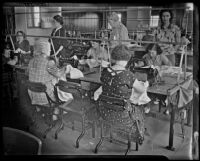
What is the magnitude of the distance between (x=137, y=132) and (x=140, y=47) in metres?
0.57

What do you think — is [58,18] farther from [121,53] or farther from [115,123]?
[115,123]

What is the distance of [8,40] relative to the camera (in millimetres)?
1845

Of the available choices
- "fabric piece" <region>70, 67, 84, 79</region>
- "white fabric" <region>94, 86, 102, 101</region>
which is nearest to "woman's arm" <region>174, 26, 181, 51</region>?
"white fabric" <region>94, 86, 102, 101</region>

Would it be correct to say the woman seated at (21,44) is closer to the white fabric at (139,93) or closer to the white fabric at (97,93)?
the white fabric at (97,93)

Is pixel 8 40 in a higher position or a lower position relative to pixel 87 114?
higher

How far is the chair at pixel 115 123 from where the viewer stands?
72.5 inches

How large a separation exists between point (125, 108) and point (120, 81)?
180 mm

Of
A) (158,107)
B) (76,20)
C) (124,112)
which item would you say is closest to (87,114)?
(124,112)

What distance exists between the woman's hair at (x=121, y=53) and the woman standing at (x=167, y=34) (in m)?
0.21

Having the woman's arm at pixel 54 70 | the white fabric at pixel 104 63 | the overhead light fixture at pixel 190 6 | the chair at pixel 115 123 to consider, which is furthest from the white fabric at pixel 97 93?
the overhead light fixture at pixel 190 6

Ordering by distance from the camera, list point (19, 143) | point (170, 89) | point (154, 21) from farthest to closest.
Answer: point (170, 89)
point (154, 21)
point (19, 143)

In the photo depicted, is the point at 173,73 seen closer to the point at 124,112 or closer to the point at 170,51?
the point at 170,51

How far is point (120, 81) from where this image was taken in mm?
1800

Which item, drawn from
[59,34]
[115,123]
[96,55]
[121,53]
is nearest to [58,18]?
[59,34]
